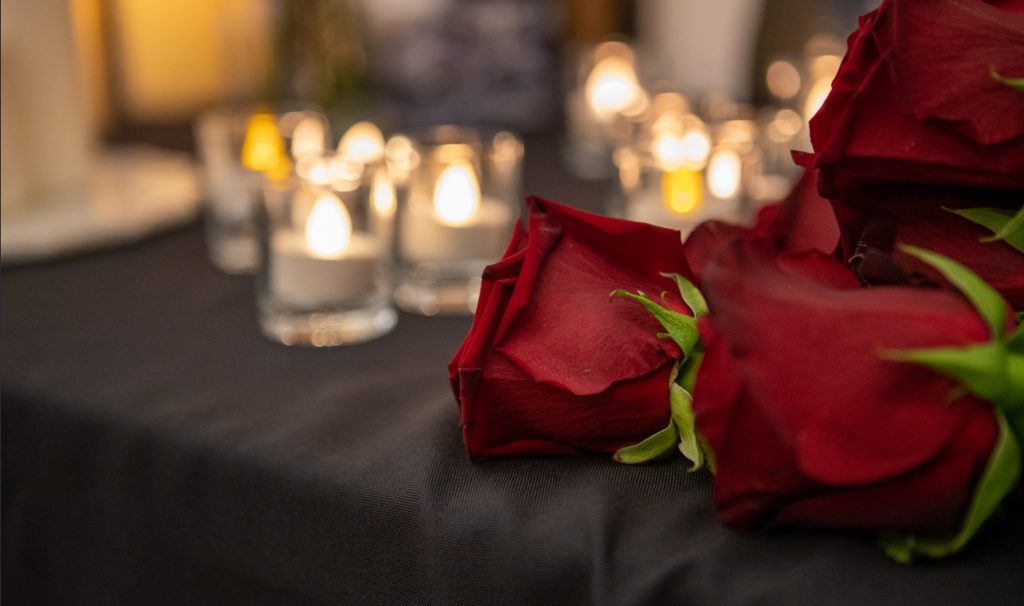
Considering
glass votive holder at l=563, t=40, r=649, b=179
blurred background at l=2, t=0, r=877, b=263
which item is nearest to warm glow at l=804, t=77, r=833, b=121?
blurred background at l=2, t=0, r=877, b=263

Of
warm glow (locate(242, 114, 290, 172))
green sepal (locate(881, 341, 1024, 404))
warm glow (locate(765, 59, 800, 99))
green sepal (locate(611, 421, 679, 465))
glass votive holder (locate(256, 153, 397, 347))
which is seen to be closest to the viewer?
green sepal (locate(881, 341, 1024, 404))

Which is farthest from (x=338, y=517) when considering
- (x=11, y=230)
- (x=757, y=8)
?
(x=757, y=8)

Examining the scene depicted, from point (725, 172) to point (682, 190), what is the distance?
0.03 metres

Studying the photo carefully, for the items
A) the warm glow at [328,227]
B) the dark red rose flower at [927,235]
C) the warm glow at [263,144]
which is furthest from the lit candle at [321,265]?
the dark red rose flower at [927,235]

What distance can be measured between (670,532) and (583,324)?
0.27 feet

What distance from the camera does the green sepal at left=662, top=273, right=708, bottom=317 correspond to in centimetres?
38

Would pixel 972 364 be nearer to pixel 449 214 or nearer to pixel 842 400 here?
pixel 842 400

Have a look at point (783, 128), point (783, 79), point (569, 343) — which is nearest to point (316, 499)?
point (569, 343)

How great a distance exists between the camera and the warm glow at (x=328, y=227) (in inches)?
24.8

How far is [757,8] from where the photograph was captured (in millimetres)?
2070

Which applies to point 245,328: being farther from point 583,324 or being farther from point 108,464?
point 583,324

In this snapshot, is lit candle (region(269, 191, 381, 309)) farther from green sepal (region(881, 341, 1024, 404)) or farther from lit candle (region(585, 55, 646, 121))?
lit candle (region(585, 55, 646, 121))

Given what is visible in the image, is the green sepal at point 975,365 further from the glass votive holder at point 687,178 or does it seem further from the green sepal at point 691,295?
the glass votive holder at point 687,178

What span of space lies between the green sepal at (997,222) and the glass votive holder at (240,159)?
0.50m
